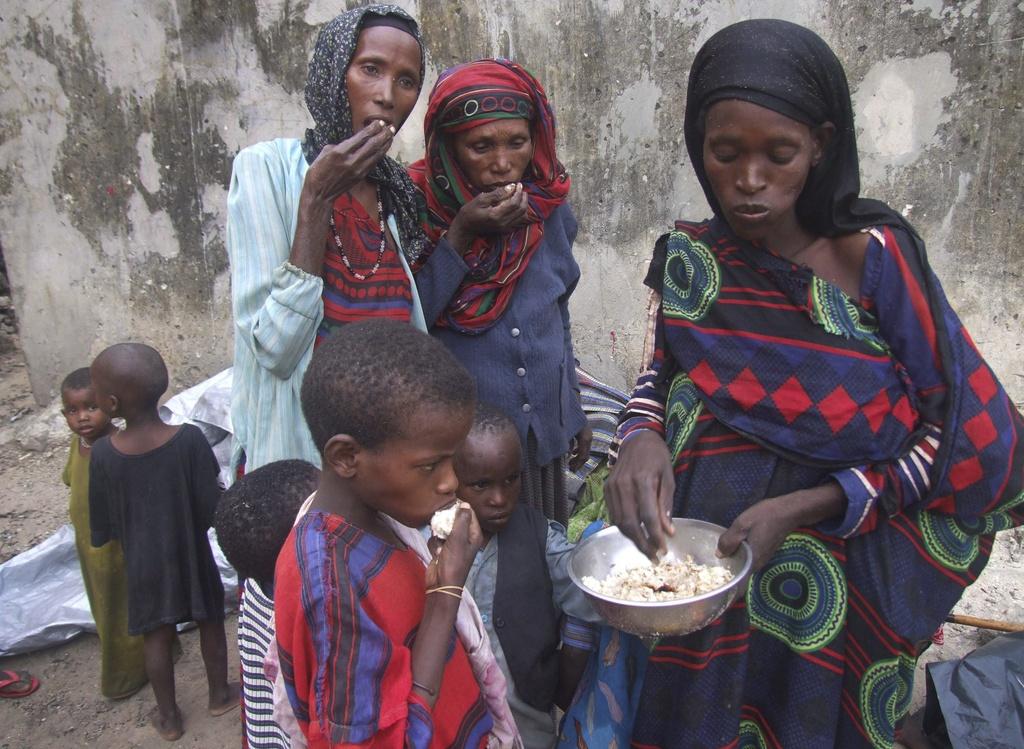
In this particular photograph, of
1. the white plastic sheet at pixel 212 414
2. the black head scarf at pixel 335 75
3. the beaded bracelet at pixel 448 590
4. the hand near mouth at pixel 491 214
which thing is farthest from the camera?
the white plastic sheet at pixel 212 414

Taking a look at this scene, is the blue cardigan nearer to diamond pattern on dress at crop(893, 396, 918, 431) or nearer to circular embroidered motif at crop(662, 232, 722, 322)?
circular embroidered motif at crop(662, 232, 722, 322)

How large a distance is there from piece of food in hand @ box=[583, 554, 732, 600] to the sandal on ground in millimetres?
2665

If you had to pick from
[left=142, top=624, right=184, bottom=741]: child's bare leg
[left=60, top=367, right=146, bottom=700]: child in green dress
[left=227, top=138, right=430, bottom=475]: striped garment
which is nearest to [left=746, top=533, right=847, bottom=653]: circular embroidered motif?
[left=227, top=138, right=430, bottom=475]: striped garment

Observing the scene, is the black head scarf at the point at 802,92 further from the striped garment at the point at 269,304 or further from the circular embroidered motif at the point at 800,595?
the striped garment at the point at 269,304

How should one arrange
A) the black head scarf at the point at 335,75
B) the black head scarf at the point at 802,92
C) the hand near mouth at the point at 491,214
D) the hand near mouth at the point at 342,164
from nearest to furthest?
the black head scarf at the point at 802,92 → the hand near mouth at the point at 342,164 → the black head scarf at the point at 335,75 → the hand near mouth at the point at 491,214

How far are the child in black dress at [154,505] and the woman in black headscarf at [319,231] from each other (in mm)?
743

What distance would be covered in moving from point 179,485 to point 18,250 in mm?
2914

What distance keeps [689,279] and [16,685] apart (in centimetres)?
316

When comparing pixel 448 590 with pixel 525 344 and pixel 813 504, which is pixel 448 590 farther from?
pixel 525 344

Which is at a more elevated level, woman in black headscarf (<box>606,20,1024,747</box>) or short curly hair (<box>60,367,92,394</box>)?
woman in black headscarf (<box>606,20,1024,747</box>)

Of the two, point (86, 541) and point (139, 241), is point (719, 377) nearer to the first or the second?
point (86, 541)

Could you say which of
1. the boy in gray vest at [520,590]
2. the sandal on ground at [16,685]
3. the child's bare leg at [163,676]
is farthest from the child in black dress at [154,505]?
the boy in gray vest at [520,590]

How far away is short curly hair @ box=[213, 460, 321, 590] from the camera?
1.66 meters

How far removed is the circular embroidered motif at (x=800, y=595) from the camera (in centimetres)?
160
